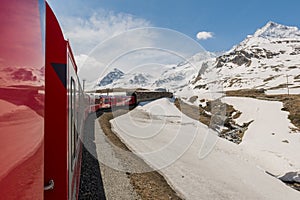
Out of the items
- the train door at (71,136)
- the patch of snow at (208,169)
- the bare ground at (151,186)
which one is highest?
the train door at (71,136)

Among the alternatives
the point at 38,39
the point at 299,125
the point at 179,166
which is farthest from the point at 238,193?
the point at 299,125

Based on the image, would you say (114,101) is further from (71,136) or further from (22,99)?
(22,99)

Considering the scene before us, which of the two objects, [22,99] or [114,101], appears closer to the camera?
[22,99]

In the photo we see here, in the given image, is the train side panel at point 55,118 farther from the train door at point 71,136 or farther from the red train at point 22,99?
the train door at point 71,136

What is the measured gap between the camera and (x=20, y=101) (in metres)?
1.32

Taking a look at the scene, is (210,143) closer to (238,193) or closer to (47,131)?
(238,193)

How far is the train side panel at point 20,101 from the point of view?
1115 mm

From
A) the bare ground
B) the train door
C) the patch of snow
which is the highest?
the train door

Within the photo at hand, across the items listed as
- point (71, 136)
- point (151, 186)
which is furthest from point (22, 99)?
point (151, 186)

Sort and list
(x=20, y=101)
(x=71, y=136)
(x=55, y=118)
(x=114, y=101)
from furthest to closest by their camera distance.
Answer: (x=114, y=101)
(x=71, y=136)
(x=55, y=118)
(x=20, y=101)

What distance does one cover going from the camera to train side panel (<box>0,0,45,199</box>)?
1115 millimetres

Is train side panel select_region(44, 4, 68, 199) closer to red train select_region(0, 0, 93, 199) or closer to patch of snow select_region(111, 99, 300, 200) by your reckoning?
red train select_region(0, 0, 93, 199)

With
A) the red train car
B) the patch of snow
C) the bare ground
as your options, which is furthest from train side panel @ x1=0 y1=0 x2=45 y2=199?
the red train car

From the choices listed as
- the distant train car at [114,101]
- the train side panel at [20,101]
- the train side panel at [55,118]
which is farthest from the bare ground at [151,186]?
the distant train car at [114,101]
